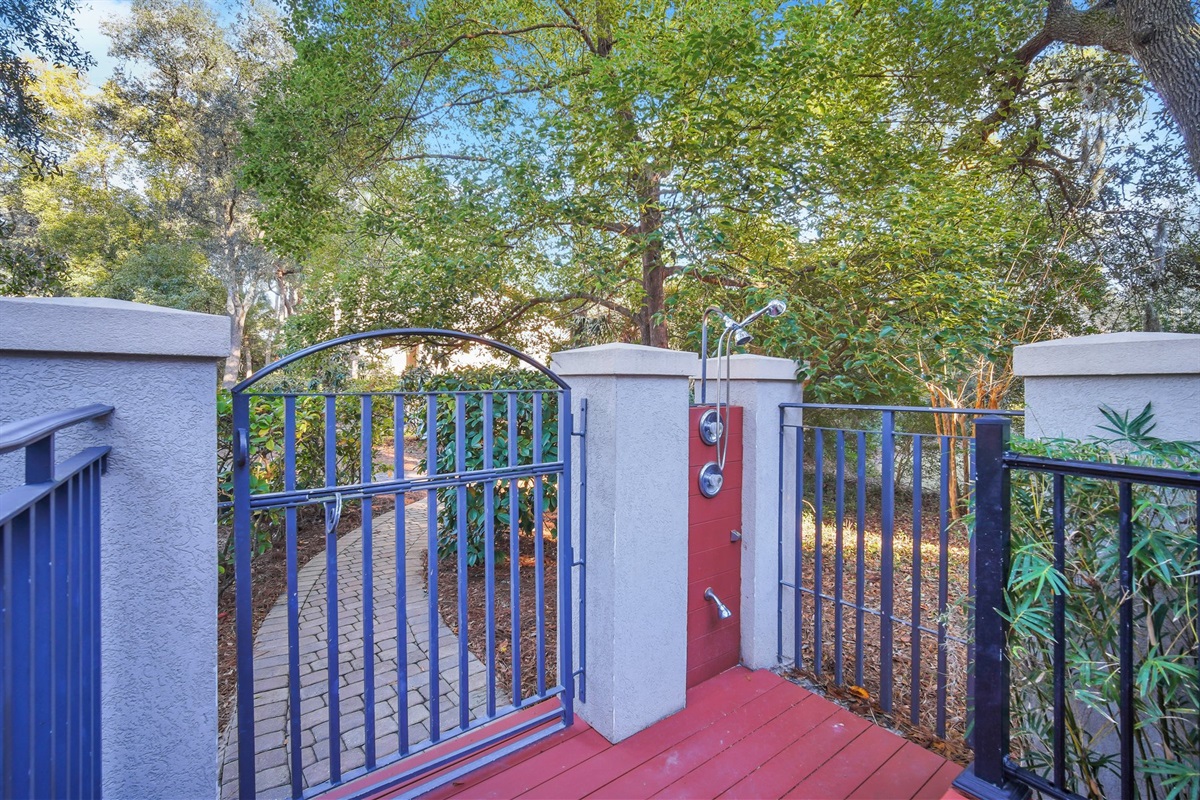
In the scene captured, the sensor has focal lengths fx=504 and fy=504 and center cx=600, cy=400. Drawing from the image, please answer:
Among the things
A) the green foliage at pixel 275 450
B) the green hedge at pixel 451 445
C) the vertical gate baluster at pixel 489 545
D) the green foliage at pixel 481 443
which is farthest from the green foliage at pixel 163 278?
the vertical gate baluster at pixel 489 545

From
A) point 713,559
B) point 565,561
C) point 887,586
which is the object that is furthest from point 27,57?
point 887,586

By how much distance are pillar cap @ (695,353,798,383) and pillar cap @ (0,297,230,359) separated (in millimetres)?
2027

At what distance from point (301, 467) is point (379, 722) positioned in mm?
2798

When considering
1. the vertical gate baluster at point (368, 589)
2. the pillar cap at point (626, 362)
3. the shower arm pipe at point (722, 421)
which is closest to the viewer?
the vertical gate baluster at point (368, 589)

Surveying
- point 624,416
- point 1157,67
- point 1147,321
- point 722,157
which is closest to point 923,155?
point 1157,67

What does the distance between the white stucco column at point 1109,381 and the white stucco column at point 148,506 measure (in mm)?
2368

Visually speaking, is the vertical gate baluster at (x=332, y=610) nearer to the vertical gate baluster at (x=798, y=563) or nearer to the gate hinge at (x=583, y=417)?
the gate hinge at (x=583, y=417)

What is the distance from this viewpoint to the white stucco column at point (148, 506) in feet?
3.51

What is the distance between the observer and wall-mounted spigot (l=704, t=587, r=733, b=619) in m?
2.28

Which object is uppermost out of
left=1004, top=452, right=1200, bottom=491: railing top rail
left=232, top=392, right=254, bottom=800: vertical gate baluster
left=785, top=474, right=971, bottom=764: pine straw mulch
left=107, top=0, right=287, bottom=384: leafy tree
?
left=107, top=0, right=287, bottom=384: leafy tree

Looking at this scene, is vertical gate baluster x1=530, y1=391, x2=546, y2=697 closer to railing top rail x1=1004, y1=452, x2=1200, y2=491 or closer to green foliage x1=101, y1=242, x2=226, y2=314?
railing top rail x1=1004, y1=452, x2=1200, y2=491

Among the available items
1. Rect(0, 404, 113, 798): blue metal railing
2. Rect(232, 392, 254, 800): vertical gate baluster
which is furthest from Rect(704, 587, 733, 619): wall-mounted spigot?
Rect(0, 404, 113, 798): blue metal railing

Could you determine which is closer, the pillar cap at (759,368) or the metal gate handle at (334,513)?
the metal gate handle at (334,513)

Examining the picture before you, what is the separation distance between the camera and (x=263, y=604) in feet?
12.2
